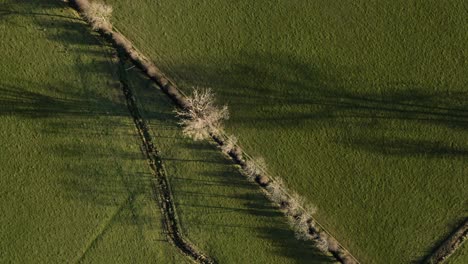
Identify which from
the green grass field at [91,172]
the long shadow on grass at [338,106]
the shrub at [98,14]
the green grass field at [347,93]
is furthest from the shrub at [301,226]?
the shrub at [98,14]

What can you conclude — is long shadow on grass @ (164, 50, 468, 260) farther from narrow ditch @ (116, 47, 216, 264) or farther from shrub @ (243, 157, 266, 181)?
narrow ditch @ (116, 47, 216, 264)

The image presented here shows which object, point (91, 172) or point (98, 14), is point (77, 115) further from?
point (98, 14)

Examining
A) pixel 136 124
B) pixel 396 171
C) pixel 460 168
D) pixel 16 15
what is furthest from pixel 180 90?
pixel 460 168

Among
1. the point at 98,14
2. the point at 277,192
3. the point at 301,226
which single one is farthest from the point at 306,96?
the point at 98,14

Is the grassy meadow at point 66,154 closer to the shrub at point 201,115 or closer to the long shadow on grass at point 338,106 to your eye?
the shrub at point 201,115

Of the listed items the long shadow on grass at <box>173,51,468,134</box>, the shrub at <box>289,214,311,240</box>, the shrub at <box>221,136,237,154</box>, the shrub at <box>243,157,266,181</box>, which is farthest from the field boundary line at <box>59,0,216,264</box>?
the shrub at <box>289,214,311,240</box>

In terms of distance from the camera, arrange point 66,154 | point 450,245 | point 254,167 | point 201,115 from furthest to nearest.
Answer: point 66,154 < point 254,167 < point 450,245 < point 201,115

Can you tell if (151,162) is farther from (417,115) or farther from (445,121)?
(445,121)
